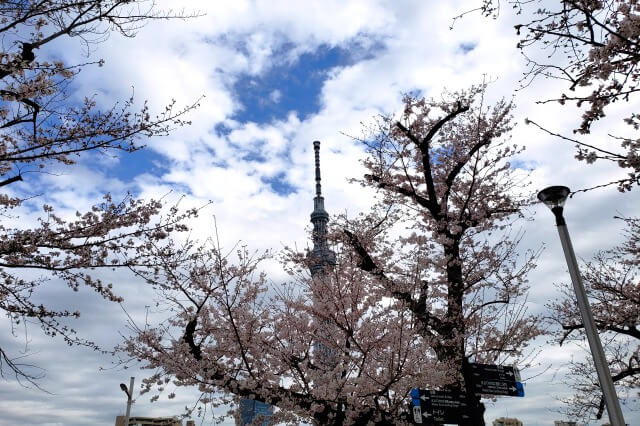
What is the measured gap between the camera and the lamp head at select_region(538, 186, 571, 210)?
6.69 metres

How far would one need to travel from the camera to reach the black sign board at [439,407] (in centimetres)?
810

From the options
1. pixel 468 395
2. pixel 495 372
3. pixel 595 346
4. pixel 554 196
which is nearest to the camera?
pixel 595 346

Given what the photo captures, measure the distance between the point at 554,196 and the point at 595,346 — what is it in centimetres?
215

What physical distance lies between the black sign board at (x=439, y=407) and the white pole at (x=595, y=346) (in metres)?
3.17

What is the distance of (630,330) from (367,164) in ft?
28.2

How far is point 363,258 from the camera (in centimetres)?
1130

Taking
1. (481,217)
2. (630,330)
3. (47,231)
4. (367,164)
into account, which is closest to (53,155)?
(47,231)

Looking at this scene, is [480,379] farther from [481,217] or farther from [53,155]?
[53,155]

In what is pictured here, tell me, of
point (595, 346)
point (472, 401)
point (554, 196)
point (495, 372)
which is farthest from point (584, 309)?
point (472, 401)

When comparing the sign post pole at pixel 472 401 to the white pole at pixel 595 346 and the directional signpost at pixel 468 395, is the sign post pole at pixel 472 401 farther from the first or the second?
the white pole at pixel 595 346

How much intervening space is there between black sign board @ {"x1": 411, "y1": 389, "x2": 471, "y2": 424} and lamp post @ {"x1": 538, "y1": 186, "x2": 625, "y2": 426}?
318cm

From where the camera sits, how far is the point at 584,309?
6.07 meters

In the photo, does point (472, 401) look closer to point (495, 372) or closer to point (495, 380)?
point (495, 380)

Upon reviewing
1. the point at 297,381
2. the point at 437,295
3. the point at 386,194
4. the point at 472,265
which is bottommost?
the point at 297,381
